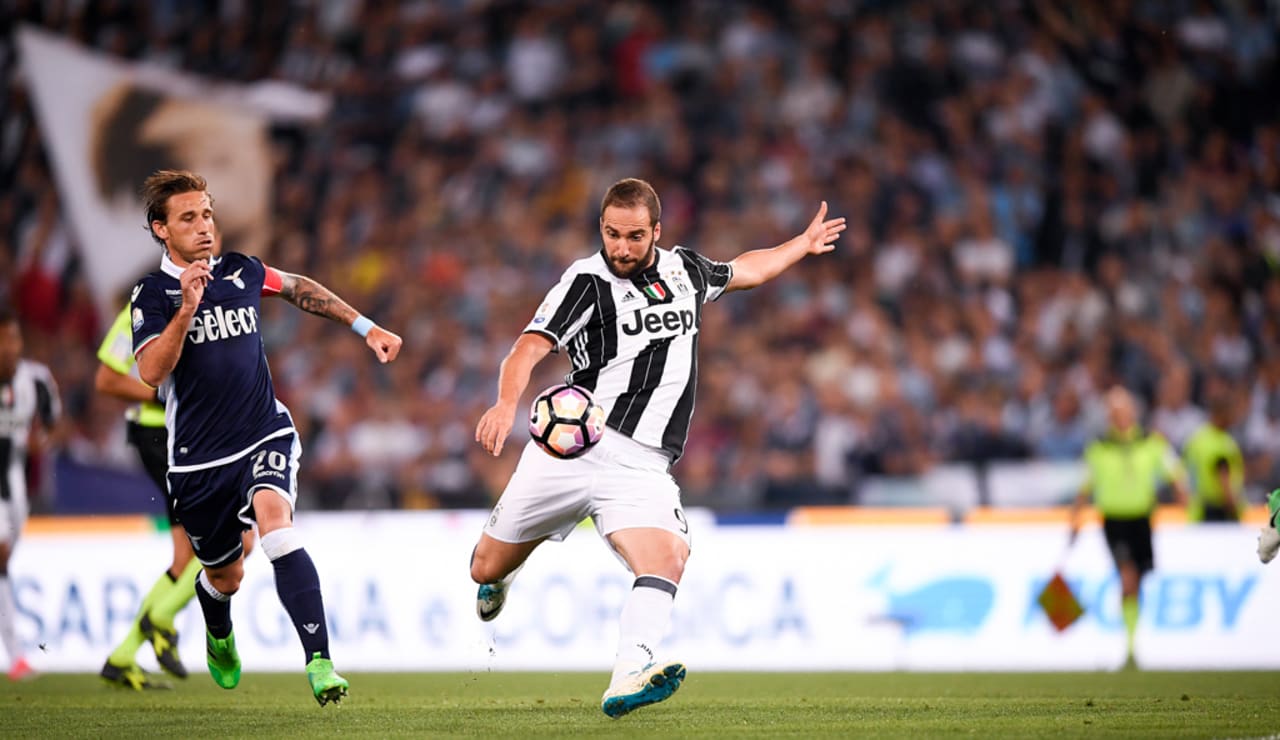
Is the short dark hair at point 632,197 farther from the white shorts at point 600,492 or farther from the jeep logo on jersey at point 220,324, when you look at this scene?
the jeep logo on jersey at point 220,324

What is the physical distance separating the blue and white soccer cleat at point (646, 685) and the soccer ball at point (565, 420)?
0.95 m

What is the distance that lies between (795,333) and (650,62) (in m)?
4.21

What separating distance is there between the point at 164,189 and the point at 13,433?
4.49 meters

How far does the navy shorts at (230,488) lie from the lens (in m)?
7.27

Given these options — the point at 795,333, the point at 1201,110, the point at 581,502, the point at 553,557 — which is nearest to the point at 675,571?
the point at 581,502

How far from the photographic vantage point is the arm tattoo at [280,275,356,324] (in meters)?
7.61

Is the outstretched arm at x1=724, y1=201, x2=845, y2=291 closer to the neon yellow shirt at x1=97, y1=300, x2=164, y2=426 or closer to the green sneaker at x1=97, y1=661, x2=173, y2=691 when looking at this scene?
the neon yellow shirt at x1=97, y1=300, x2=164, y2=426

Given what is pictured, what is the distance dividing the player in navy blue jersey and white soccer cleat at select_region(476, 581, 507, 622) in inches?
33.7

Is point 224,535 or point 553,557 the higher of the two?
point 224,535

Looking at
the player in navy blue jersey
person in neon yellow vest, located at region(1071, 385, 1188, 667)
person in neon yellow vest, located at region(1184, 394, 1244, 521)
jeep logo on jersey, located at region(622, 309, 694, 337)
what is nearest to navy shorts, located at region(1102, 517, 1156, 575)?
person in neon yellow vest, located at region(1071, 385, 1188, 667)

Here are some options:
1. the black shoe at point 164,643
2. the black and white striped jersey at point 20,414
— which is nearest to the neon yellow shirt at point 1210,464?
the black shoe at point 164,643

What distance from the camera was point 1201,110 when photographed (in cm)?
1833

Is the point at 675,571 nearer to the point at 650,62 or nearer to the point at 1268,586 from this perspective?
the point at 1268,586

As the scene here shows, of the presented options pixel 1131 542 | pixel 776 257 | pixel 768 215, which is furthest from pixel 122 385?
pixel 768 215
